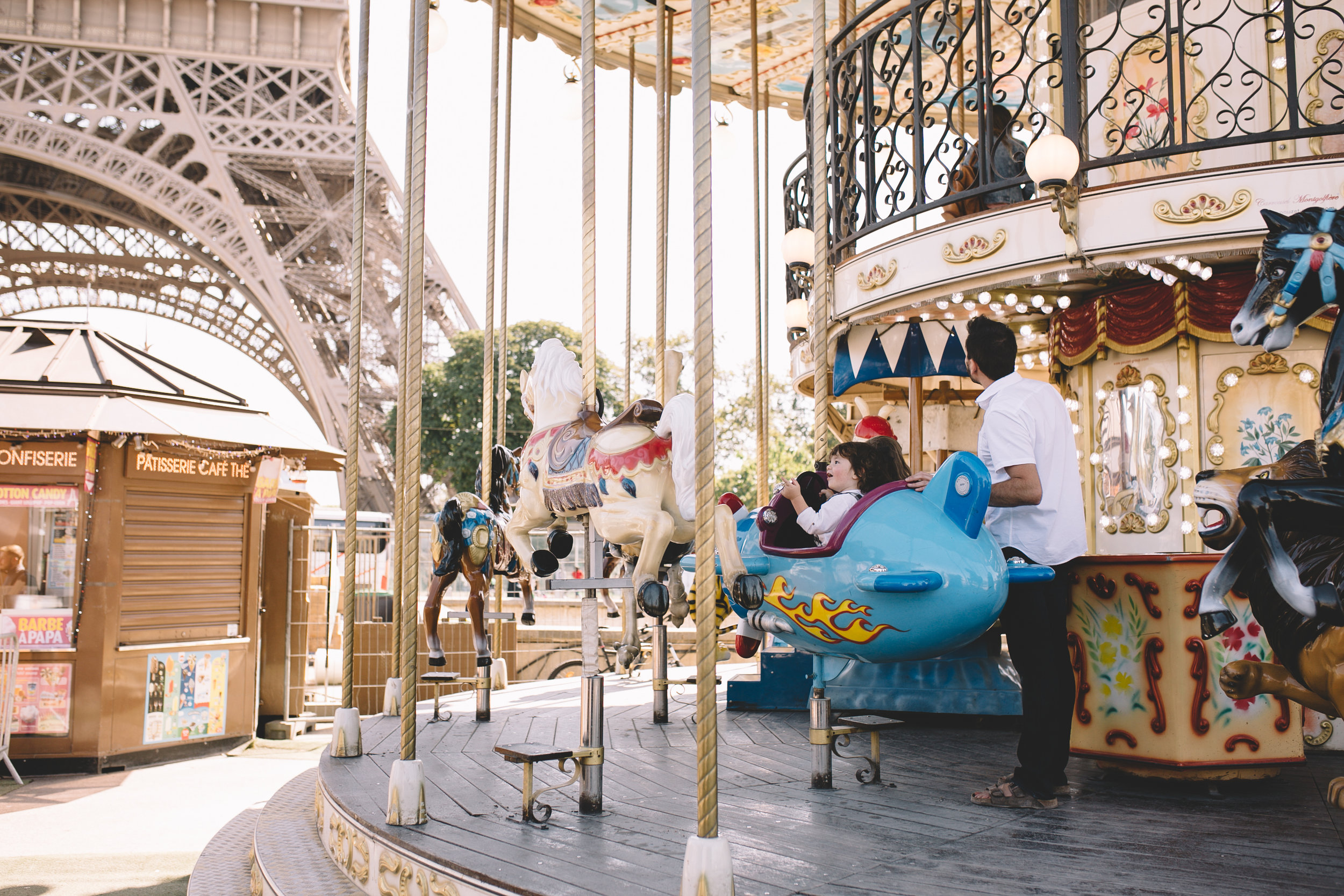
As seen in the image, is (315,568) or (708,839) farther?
(315,568)

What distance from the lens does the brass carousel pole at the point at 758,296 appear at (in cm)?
743

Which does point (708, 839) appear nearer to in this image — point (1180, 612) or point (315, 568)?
point (1180, 612)

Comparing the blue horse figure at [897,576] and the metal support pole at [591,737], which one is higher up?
the blue horse figure at [897,576]

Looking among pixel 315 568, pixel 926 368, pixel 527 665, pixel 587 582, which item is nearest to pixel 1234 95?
pixel 926 368

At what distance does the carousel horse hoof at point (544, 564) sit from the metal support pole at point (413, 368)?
72 centimetres

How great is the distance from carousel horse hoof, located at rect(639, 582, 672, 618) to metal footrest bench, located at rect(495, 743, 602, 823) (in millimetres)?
488

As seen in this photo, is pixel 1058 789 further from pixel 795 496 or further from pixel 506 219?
pixel 506 219

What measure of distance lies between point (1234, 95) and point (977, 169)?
2.19 metres

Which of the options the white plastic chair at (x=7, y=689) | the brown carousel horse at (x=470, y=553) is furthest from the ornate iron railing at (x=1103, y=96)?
the white plastic chair at (x=7, y=689)

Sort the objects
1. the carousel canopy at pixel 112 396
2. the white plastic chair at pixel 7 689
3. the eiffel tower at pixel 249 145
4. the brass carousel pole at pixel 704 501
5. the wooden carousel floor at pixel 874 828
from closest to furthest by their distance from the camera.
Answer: the brass carousel pole at pixel 704 501 → the wooden carousel floor at pixel 874 828 → the white plastic chair at pixel 7 689 → the carousel canopy at pixel 112 396 → the eiffel tower at pixel 249 145

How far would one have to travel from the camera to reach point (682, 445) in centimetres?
355

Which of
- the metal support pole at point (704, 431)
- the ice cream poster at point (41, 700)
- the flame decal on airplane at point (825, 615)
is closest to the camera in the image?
the metal support pole at point (704, 431)

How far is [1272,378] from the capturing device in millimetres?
5824

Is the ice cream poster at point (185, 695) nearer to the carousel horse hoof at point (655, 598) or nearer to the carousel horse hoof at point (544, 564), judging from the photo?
the carousel horse hoof at point (544, 564)
